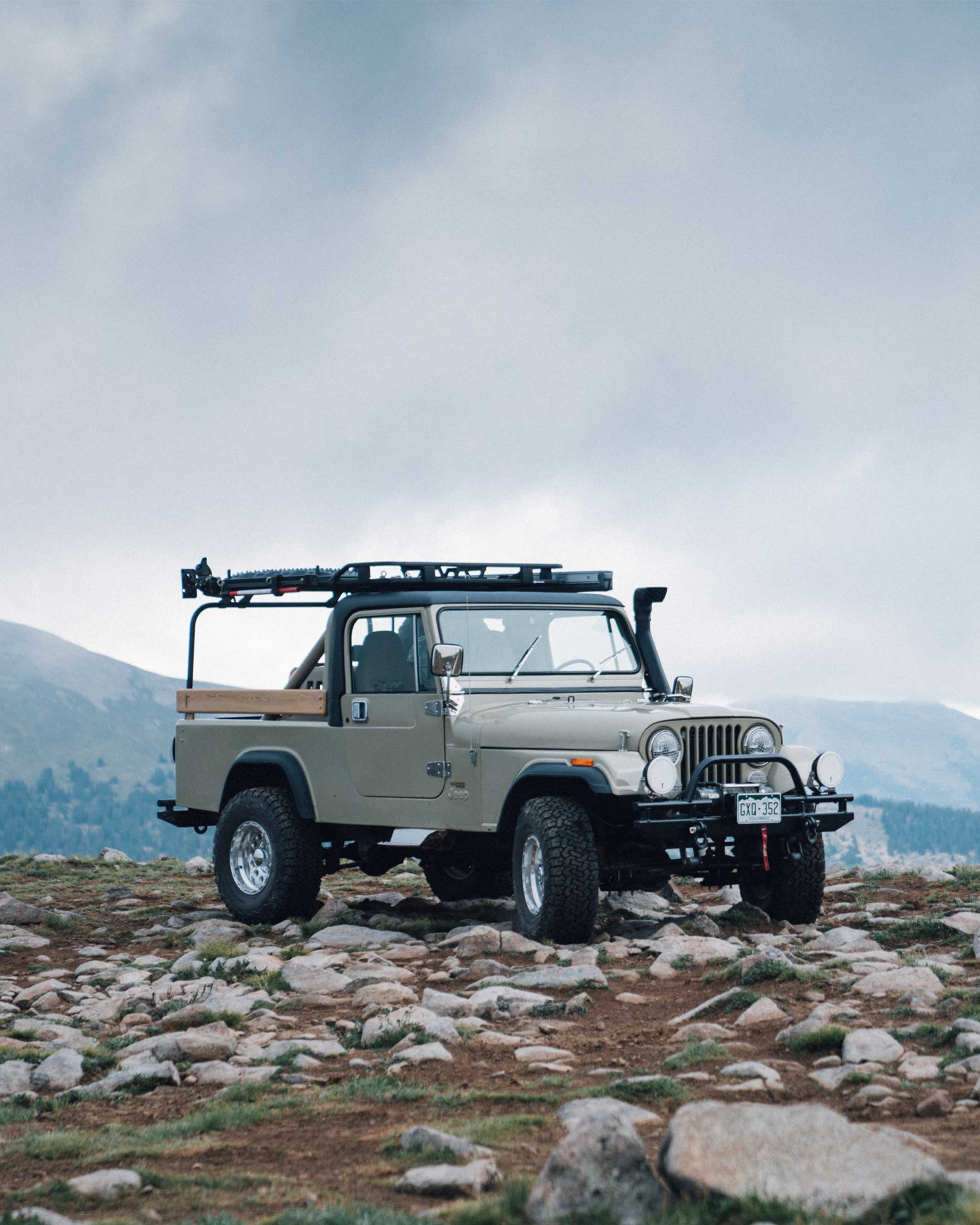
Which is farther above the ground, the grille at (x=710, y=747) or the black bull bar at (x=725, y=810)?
the grille at (x=710, y=747)

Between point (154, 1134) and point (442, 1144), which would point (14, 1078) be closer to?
point (154, 1134)

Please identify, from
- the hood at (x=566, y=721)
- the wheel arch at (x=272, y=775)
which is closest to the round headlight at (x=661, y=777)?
the hood at (x=566, y=721)

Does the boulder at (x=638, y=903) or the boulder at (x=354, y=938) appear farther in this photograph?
the boulder at (x=638, y=903)

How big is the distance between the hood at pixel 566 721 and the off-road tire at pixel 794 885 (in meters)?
1.27

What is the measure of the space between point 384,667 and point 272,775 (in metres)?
2.02

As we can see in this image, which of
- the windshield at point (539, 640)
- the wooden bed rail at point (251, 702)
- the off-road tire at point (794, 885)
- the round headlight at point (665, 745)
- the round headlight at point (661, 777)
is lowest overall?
the off-road tire at point (794, 885)

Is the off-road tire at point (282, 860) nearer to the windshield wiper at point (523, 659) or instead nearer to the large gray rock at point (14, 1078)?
the windshield wiper at point (523, 659)

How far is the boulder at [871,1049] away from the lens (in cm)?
679

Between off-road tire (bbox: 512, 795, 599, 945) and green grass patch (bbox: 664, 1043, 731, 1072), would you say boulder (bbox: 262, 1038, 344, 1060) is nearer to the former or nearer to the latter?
green grass patch (bbox: 664, 1043, 731, 1072)

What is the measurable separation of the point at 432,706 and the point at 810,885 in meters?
3.45

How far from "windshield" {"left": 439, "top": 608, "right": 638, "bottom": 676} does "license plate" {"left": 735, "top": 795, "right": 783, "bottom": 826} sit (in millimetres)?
2338

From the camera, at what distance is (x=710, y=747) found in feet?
35.6

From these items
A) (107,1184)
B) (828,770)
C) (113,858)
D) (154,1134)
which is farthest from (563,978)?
(113,858)

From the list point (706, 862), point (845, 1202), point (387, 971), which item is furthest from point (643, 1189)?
point (706, 862)
